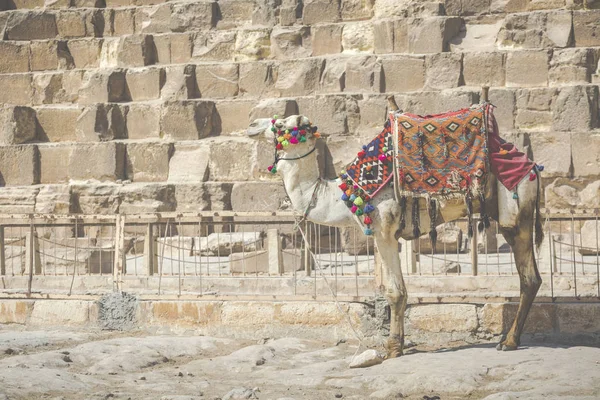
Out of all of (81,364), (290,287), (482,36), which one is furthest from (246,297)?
(482,36)

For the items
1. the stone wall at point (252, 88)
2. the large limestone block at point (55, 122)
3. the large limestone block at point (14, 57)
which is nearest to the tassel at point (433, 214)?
the stone wall at point (252, 88)

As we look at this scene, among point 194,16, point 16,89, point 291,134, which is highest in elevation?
point 194,16

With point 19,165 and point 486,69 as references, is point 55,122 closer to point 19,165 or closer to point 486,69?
point 19,165

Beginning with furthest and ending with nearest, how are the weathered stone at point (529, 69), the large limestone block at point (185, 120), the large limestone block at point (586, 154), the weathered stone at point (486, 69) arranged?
the large limestone block at point (185, 120)
the weathered stone at point (486, 69)
the weathered stone at point (529, 69)
the large limestone block at point (586, 154)

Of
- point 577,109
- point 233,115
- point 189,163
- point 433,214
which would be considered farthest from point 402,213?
point 233,115

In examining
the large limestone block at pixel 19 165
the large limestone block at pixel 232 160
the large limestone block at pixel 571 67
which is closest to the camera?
the large limestone block at pixel 571 67

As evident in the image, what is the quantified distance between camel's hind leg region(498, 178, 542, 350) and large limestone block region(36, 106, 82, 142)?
11.5 meters

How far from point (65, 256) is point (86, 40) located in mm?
6460

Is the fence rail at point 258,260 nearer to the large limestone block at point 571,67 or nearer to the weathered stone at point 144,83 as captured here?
the large limestone block at point 571,67

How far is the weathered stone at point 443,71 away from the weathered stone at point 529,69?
0.89m

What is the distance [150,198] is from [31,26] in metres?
5.65

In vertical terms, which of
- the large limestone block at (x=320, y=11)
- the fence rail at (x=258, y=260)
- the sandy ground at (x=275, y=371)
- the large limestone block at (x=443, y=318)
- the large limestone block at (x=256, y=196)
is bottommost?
the sandy ground at (x=275, y=371)

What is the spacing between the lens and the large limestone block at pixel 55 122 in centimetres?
1873

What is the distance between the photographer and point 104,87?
18.8m
